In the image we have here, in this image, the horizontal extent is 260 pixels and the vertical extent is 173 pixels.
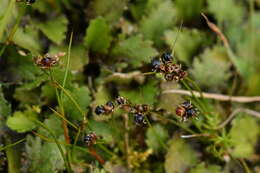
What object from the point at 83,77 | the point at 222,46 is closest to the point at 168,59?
the point at 83,77

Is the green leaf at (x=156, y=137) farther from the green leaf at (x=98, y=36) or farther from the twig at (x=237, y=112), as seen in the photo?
the green leaf at (x=98, y=36)

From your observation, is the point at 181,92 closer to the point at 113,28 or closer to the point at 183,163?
the point at 183,163

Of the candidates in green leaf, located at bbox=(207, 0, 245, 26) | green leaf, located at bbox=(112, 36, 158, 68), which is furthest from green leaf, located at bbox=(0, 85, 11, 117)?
green leaf, located at bbox=(207, 0, 245, 26)

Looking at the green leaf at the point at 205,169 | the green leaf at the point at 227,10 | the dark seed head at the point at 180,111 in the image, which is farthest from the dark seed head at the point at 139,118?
the green leaf at the point at 227,10

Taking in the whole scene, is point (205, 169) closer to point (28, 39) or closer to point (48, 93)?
point (48, 93)

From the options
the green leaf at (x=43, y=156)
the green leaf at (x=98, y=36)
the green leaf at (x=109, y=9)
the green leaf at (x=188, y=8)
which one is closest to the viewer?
the green leaf at (x=43, y=156)

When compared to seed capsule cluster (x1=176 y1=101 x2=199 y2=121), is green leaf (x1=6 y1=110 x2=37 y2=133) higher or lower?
lower

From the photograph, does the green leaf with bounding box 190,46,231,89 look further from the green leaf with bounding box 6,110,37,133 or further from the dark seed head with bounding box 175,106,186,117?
the green leaf with bounding box 6,110,37,133

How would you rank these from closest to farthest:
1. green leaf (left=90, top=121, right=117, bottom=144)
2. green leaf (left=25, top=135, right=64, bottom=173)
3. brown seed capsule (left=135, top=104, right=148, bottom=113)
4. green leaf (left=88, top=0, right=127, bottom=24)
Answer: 1. brown seed capsule (left=135, top=104, right=148, bottom=113)
2. green leaf (left=25, top=135, right=64, bottom=173)
3. green leaf (left=90, top=121, right=117, bottom=144)
4. green leaf (left=88, top=0, right=127, bottom=24)
